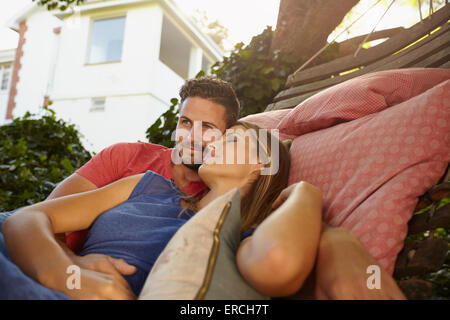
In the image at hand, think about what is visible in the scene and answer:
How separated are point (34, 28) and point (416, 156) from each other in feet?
47.1

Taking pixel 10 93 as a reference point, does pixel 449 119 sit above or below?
below

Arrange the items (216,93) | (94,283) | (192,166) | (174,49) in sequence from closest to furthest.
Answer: (94,283) < (192,166) < (216,93) < (174,49)

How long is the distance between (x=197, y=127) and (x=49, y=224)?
3.46 feet

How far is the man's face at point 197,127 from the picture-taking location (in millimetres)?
2123

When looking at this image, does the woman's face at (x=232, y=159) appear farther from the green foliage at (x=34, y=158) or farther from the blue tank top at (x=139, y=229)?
the green foliage at (x=34, y=158)

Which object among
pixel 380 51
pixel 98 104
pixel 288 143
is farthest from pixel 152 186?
pixel 98 104

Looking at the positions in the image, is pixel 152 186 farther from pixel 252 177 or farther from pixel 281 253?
pixel 281 253

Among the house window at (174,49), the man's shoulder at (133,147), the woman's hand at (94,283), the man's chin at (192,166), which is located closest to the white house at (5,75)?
the house window at (174,49)

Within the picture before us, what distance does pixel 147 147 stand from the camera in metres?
2.32

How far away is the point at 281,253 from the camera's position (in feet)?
2.92

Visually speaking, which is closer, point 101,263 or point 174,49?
point 101,263

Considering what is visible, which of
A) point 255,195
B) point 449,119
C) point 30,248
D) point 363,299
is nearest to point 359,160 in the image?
point 449,119

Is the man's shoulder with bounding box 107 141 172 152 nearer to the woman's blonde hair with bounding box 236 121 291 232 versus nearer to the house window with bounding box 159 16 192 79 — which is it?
the woman's blonde hair with bounding box 236 121 291 232
